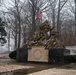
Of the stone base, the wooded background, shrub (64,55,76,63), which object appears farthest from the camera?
the wooded background

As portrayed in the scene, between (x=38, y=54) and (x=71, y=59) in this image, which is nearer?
(x=38, y=54)

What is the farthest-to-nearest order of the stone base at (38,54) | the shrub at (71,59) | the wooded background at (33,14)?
the wooded background at (33,14)
the shrub at (71,59)
the stone base at (38,54)

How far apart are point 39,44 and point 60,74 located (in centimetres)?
1029

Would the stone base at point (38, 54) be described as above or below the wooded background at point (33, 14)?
below

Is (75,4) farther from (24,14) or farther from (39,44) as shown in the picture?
(39,44)

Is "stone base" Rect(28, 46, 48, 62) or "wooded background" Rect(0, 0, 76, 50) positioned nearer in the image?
"stone base" Rect(28, 46, 48, 62)

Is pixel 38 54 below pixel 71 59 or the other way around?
the other way around

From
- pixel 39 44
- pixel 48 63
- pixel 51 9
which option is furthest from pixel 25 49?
pixel 51 9

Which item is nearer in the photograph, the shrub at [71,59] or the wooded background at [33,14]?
the shrub at [71,59]

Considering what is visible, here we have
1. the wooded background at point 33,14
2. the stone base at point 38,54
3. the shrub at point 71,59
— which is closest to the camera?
the stone base at point 38,54

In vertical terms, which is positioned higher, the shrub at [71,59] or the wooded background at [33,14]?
the wooded background at [33,14]

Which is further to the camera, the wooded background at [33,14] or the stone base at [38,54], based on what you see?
the wooded background at [33,14]

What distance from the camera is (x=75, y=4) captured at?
115 feet

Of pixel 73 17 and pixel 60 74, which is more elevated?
pixel 73 17
